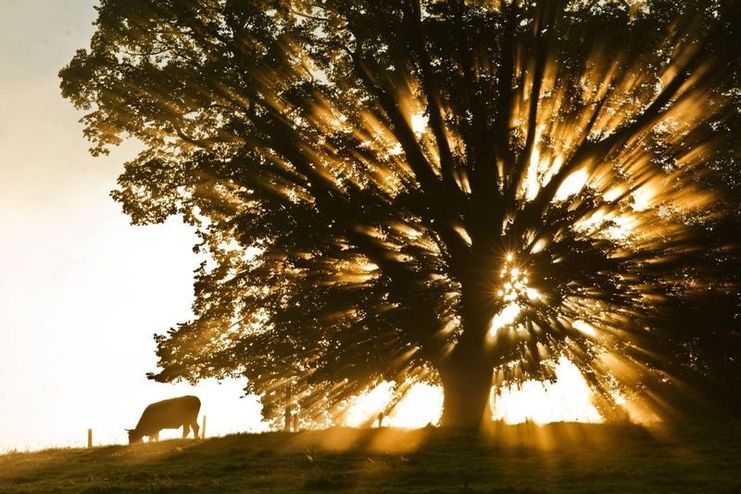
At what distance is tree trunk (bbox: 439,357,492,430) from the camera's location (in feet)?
85.6

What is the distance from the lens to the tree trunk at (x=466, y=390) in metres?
26.1

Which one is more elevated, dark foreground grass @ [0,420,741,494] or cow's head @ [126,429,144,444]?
cow's head @ [126,429,144,444]

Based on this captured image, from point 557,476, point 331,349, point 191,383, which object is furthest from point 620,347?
point 191,383

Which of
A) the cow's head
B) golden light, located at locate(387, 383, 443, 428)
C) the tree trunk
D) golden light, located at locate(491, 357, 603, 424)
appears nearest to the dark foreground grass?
the tree trunk

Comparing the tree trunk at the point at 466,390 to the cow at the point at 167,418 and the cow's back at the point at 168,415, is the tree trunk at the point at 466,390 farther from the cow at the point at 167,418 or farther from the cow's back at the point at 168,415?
the cow's back at the point at 168,415

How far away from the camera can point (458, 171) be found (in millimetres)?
26422

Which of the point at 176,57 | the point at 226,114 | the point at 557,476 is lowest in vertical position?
the point at 557,476

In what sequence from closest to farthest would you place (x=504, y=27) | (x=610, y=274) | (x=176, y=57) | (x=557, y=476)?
(x=557, y=476) → (x=610, y=274) → (x=504, y=27) → (x=176, y=57)

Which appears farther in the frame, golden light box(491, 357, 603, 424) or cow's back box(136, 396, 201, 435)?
cow's back box(136, 396, 201, 435)

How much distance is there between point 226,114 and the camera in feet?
93.9

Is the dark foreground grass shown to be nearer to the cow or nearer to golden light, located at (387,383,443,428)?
golden light, located at (387,383,443,428)

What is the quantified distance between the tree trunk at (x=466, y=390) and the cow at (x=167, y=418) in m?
15.4

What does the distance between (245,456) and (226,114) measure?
12.8 m

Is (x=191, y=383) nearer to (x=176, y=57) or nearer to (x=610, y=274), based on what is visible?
(x=176, y=57)
